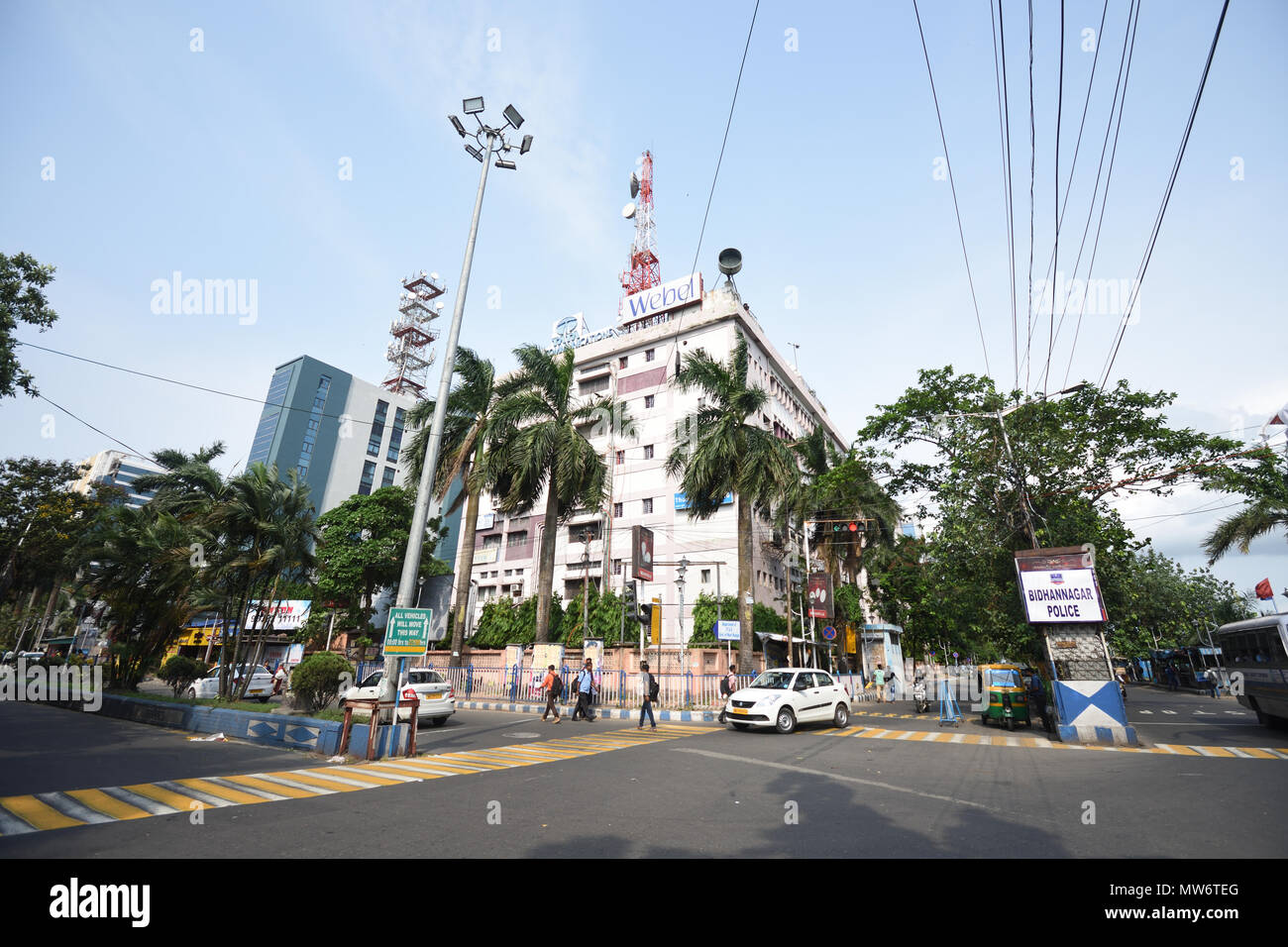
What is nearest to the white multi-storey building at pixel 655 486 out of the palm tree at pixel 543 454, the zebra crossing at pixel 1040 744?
the palm tree at pixel 543 454

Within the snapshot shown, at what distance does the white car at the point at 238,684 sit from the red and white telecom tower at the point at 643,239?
3990 centimetres

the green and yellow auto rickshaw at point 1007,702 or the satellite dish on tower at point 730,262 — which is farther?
the satellite dish on tower at point 730,262

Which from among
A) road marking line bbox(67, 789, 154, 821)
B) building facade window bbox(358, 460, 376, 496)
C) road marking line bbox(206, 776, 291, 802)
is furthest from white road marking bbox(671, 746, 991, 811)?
building facade window bbox(358, 460, 376, 496)

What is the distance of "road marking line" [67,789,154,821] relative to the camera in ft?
20.4

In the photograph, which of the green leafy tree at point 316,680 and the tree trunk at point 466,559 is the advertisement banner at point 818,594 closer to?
the tree trunk at point 466,559

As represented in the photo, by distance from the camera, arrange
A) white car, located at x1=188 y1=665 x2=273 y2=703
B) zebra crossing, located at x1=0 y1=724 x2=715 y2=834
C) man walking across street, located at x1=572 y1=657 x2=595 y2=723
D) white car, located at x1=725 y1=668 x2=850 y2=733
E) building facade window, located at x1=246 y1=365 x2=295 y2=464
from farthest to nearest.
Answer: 1. building facade window, located at x1=246 y1=365 x2=295 y2=464
2. white car, located at x1=188 y1=665 x2=273 y2=703
3. man walking across street, located at x1=572 y1=657 x2=595 y2=723
4. white car, located at x1=725 y1=668 x2=850 y2=733
5. zebra crossing, located at x1=0 y1=724 x2=715 y2=834

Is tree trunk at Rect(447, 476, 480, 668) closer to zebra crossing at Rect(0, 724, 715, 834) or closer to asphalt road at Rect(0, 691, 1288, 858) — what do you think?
asphalt road at Rect(0, 691, 1288, 858)

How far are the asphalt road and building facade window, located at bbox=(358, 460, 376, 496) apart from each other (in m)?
55.1

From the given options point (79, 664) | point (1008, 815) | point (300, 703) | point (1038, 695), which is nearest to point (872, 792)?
point (1008, 815)

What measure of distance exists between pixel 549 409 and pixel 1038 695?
21.5 meters

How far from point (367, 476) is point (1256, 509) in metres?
71.3

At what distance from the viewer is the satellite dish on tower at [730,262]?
4494 cm

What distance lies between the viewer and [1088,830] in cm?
623
